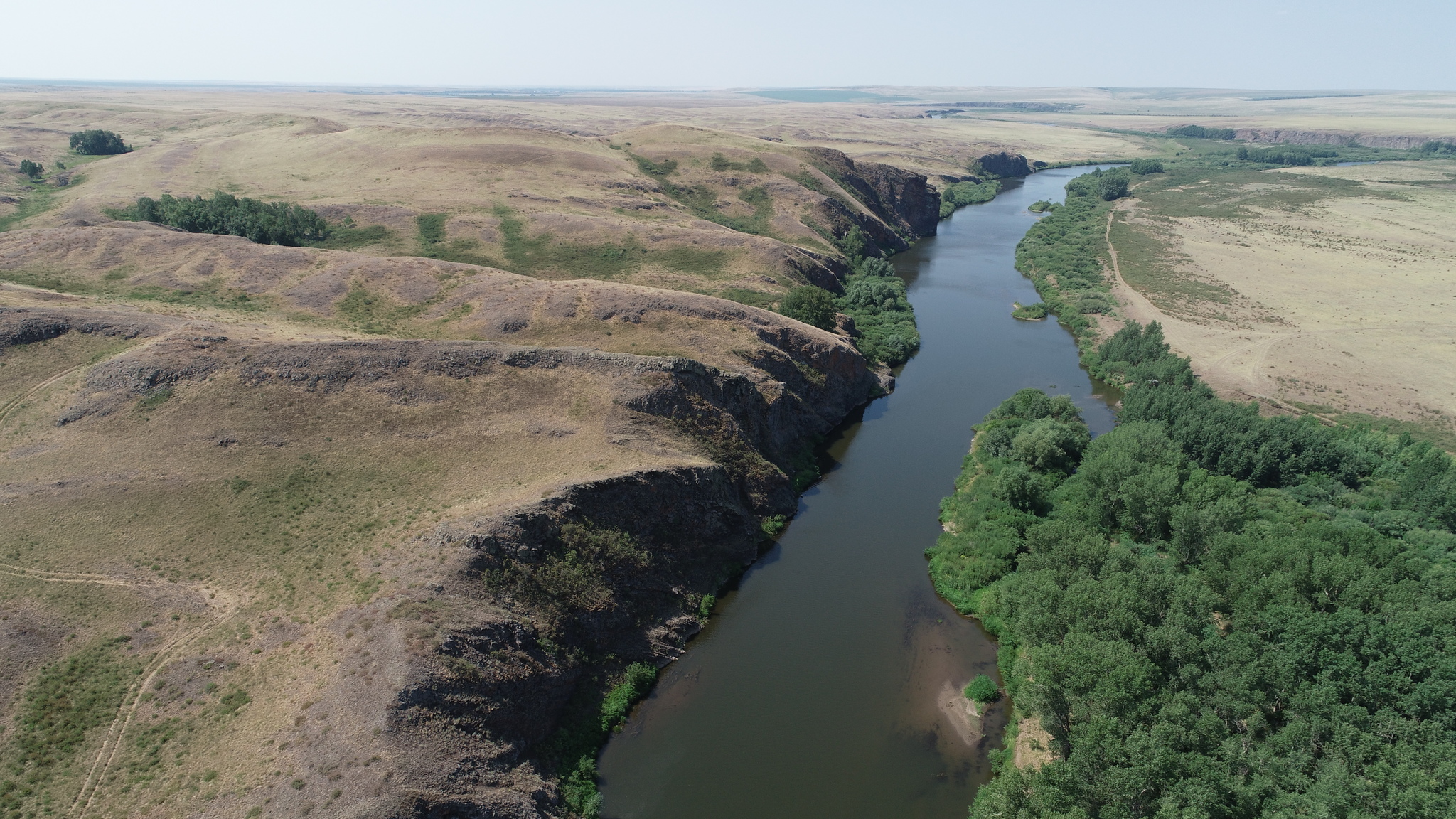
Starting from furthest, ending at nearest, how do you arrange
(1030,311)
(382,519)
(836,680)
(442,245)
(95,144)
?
(95,144) < (1030,311) < (442,245) < (382,519) < (836,680)

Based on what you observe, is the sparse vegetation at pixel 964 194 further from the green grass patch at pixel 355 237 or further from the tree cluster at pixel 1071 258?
the green grass patch at pixel 355 237

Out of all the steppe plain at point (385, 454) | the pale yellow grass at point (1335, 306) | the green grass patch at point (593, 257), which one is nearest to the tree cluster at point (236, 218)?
the steppe plain at point (385, 454)

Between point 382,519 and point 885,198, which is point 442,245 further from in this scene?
point 885,198

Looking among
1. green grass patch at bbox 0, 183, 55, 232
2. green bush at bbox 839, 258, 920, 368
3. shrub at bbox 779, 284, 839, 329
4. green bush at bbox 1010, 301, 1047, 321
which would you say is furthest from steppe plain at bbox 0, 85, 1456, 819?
green bush at bbox 1010, 301, 1047, 321

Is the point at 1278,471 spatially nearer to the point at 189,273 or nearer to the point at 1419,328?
the point at 1419,328

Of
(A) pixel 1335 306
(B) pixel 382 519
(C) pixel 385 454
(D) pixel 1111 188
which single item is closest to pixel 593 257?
(C) pixel 385 454

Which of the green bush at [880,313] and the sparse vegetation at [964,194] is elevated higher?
the sparse vegetation at [964,194]
